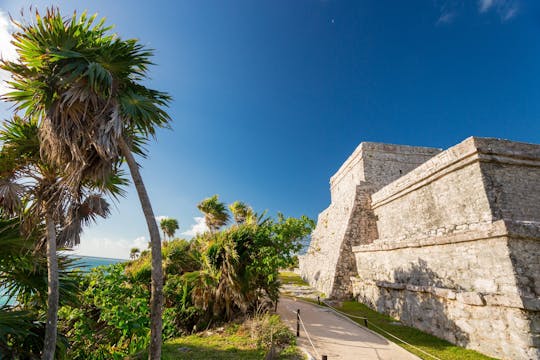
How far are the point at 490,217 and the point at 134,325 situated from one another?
9.16m

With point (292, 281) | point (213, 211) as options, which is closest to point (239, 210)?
point (213, 211)

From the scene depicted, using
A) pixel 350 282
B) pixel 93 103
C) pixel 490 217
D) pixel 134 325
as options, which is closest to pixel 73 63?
pixel 93 103

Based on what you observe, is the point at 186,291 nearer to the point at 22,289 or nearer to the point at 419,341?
the point at 22,289

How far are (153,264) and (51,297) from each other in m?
1.50

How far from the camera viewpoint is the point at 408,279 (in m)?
8.77

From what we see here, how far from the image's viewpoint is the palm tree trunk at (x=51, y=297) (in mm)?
3670

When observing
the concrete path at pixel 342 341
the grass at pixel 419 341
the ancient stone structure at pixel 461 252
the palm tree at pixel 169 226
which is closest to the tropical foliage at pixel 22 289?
the concrete path at pixel 342 341

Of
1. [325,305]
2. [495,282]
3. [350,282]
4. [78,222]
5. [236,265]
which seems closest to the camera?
[78,222]

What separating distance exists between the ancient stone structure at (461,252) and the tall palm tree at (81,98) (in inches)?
251

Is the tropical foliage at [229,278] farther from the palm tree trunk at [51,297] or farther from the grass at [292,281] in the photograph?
the grass at [292,281]

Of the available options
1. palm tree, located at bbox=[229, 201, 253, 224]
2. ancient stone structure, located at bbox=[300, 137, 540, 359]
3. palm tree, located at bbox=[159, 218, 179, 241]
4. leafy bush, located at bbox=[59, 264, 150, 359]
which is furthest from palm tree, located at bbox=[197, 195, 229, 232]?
leafy bush, located at bbox=[59, 264, 150, 359]

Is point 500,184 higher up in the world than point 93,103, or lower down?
lower down

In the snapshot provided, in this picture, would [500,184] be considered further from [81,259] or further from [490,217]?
[81,259]

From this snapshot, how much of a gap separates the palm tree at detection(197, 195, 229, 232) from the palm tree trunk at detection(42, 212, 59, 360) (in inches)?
782
